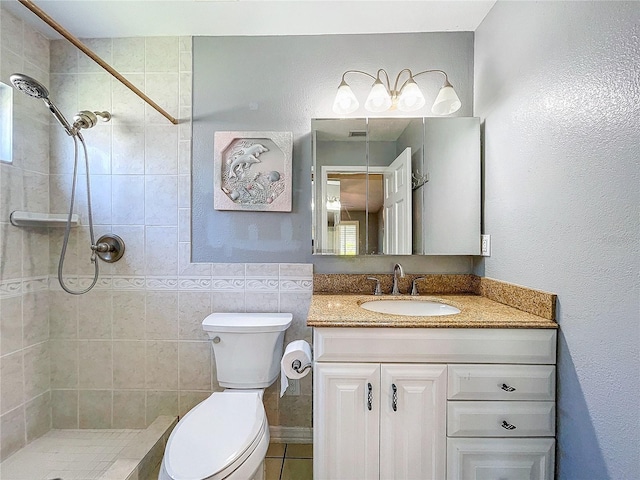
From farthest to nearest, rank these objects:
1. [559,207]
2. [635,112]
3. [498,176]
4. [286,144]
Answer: [286,144], [498,176], [559,207], [635,112]

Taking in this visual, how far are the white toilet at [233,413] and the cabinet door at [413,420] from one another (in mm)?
488

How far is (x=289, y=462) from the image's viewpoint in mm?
1601

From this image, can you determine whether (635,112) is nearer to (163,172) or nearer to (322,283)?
(322,283)

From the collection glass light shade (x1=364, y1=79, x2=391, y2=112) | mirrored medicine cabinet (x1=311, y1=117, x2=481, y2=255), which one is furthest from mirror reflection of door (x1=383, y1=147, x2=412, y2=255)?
glass light shade (x1=364, y1=79, x2=391, y2=112)

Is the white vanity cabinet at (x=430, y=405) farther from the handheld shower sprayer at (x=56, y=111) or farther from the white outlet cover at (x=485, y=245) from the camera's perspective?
the handheld shower sprayer at (x=56, y=111)

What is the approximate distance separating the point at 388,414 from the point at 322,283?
0.74 meters

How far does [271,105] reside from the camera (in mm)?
1741

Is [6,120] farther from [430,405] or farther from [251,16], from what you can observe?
[430,405]

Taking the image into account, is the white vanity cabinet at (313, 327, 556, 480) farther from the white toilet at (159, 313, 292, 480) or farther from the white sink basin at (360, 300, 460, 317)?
the white sink basin at (360, 300, 460, 317)

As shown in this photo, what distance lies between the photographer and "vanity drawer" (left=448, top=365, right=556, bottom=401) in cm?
114

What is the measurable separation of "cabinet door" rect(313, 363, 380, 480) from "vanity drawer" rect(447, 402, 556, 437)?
299 mm

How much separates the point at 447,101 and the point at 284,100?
875 mm

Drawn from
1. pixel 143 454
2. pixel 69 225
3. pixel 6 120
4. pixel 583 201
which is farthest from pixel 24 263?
pixel 583 201

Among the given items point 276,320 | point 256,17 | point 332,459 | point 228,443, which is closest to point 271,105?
point 256,17
